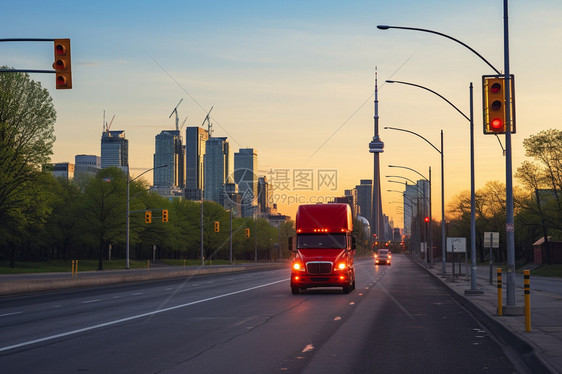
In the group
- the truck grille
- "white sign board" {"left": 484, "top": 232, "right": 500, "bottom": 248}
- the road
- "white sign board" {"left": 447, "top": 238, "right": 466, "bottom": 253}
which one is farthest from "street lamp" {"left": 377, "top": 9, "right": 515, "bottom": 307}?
"white sign board" {"left": 447, "top": 238, "right": 466, "bottom": 253}

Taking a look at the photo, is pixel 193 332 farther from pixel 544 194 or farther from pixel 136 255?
pixel 136 255

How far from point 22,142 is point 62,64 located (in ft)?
137

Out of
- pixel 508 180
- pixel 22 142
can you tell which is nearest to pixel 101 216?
pixel 22 142

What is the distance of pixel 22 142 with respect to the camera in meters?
60.8

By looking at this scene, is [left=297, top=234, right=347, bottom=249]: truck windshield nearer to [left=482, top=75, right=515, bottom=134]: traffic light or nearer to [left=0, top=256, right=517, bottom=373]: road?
[left=0, top=256, right=517, bottom=373]: road

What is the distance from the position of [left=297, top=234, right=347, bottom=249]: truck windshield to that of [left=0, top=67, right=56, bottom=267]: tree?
108ft

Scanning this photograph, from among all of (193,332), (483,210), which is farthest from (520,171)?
(193,332)

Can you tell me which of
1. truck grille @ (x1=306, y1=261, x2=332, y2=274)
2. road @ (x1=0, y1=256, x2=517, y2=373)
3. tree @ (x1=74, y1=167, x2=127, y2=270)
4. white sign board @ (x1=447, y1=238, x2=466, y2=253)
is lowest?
road @ (x1=0, y1=256, x2=517, y2=373)

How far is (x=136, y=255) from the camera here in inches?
5906

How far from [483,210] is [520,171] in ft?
128

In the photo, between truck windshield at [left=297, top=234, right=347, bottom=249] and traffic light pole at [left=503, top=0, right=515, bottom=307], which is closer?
traffic light pole at [left=503, top=0, right=515, bottom=307]

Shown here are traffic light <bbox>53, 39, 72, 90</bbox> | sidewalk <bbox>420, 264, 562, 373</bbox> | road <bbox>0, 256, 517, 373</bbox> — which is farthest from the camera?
traffic light <bbox>53, 39, 72, 90</bbox>

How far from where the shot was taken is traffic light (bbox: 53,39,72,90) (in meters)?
21.3

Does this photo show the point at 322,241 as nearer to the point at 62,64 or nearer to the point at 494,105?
the point at 494,105
